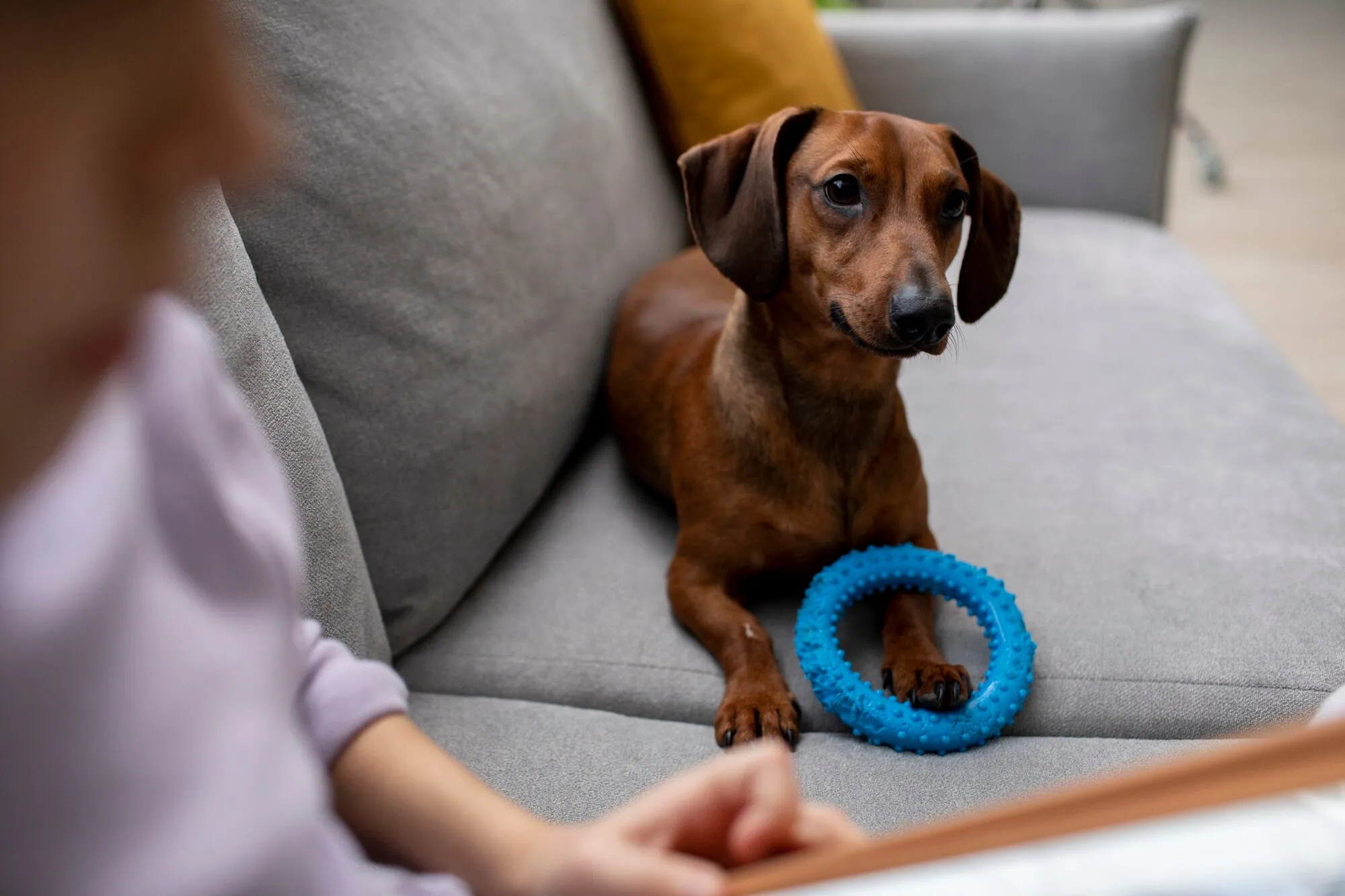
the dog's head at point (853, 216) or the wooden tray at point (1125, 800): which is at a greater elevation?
the wooden tray at point (1125, 800)

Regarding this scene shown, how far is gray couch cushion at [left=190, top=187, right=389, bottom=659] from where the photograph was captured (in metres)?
0.88

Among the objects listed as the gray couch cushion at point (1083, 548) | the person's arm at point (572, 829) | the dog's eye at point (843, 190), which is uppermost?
the person's arm at point (572, 829)

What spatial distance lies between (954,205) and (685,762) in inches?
25.4

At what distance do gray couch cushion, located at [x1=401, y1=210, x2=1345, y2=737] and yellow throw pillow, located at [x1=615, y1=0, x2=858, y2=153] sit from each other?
19.7 inches

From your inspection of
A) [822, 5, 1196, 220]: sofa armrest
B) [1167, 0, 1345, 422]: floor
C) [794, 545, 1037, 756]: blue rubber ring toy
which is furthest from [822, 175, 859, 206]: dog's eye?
[1167, 0, 1345, 422]: floor

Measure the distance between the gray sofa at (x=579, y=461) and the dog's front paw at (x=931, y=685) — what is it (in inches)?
2.2

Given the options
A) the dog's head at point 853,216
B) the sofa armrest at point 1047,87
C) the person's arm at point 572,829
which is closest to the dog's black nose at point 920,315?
the dog's head at point 853,216

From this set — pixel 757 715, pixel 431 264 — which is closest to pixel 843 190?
pixel 431 264

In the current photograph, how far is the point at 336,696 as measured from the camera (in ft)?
1.99

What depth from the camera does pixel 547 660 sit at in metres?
1.15

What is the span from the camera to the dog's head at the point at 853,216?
3.60 ft

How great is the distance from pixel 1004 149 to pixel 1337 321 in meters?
1.31

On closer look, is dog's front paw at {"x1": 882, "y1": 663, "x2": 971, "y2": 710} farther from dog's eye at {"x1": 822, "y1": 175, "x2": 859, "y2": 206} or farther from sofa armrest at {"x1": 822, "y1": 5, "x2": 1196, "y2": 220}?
sofa armrest at {"x1": 822, "y1": 5, "x2": 1196, "y2": 220}

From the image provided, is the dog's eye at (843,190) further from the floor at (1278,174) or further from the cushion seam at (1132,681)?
the floor at (1278,174)
